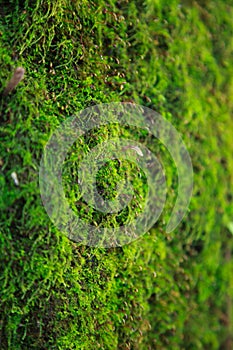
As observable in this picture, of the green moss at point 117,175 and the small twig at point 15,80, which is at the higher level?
the small twig at point 15,80

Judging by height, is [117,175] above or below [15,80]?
below

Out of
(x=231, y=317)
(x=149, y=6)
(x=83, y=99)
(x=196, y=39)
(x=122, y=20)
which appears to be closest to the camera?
(x=83, y=99)

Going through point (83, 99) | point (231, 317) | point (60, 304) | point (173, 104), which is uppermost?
point (83, 99)

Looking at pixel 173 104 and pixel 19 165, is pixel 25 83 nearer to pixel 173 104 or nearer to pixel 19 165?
pixel 19 165

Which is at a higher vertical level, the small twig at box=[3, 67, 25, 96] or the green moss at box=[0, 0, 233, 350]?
the small twig at box=[3, 67, 25, 96]

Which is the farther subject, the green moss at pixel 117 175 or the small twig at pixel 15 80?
the green moss at pixel 117 175

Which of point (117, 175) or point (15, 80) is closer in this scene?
point (15, 80)

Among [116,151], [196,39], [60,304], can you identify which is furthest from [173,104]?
[60,304]

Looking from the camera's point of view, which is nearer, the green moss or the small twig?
the small twig
